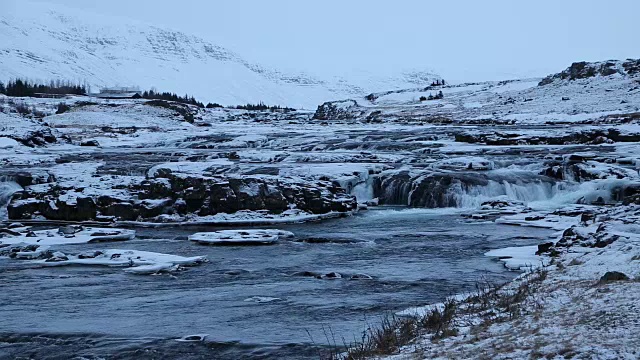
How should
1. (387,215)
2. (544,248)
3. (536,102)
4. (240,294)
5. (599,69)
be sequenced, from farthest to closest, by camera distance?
(599,69) < (536,102) < (387,215) < (544,248) < (240,294)

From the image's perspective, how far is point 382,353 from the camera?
6.12 meters

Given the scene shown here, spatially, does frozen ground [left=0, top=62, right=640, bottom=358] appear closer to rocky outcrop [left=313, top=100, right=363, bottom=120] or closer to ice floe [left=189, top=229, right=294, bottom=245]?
ice floe [left=189, top=229, right=294, bottom=245]

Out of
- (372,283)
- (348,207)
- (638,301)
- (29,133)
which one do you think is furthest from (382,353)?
(29,133)

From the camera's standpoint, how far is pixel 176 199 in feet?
64.3

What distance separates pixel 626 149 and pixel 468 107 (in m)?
42.8

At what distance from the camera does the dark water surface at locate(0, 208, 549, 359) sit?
7.70 m

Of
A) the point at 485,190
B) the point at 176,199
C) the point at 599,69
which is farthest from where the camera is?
the point at 599,69

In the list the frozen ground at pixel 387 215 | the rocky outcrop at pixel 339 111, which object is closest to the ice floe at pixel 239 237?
the frozen ground at pixel 387 215

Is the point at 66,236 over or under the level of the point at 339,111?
under

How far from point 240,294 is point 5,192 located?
13469 mm

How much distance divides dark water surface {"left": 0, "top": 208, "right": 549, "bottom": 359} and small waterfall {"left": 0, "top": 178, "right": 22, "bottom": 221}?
628 cm

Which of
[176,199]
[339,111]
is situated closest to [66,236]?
[176,199]

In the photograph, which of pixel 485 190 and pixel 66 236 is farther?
pixel 485 190

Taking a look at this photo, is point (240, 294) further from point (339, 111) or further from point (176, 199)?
point (339, 111)
